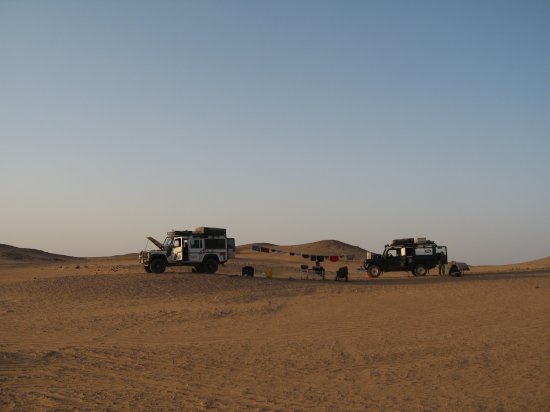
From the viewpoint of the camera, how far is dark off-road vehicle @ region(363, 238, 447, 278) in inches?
1287

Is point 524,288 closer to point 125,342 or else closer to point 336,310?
point 336,310

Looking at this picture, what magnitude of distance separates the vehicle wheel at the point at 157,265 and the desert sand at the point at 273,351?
7376 millimetres

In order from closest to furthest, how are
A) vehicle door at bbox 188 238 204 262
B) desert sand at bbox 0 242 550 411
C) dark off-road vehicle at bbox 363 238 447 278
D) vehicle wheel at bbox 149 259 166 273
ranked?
desert sand at bbox 0 242 550 411 < vehicle wheel at bbox 149 259 166 273 < vehicle door at bbox 188 238 204 262 < dark off-road vehicle at bbox 363 238 447 278

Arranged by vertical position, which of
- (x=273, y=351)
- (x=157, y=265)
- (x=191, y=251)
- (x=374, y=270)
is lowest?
(x=273, y=351)

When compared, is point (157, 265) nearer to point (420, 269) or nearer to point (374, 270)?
point (374, 270)

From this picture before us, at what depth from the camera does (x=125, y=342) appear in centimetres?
1230

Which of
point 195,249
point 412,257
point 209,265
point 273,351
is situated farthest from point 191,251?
point 273,351

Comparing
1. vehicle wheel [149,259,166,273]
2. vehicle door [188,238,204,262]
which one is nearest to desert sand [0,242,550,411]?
vehicle wheel [149,259,166,273]

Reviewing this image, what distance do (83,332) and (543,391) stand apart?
34.5 ft

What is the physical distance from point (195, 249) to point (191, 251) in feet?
0.84

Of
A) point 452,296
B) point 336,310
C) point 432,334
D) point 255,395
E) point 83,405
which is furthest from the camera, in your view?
point 452,296

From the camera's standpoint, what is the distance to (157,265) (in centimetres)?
2952

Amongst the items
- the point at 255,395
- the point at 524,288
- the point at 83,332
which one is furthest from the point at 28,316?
the point at 524,288

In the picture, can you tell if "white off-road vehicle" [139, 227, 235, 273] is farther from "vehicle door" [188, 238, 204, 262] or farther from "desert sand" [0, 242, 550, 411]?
"desert sand" [0, 242, 550, 411]
